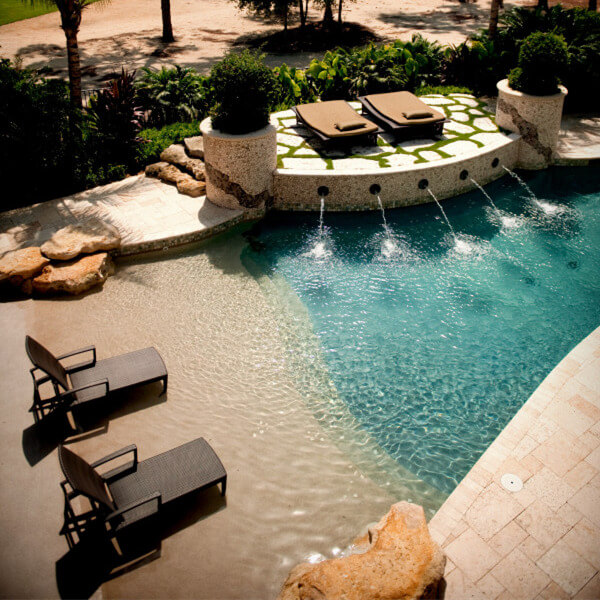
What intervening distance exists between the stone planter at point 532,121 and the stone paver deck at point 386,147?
426 millimetres

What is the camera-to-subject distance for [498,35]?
1705 centimetres

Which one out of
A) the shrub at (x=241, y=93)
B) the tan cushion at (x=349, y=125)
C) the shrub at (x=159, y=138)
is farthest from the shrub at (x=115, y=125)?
the tan cushion at (x=349, y=125)

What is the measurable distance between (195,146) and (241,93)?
8.64ft

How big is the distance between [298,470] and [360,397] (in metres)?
1.44

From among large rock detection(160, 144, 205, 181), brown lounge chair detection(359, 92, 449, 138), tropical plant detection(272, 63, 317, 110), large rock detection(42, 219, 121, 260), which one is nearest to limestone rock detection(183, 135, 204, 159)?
large rock detection(160, 144, 205, 181)

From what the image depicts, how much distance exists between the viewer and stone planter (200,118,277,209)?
1071 cm

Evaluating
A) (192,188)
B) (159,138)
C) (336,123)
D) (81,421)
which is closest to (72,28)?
(159,138)

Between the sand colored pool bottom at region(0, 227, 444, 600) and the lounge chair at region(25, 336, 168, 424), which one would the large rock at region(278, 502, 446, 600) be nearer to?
the sand colored pool bottom at region(0, 227, 444, 600)

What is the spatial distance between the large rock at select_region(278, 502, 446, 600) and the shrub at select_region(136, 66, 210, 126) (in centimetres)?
1200

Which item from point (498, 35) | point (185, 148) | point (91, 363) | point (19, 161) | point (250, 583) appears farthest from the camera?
point (498, 35)

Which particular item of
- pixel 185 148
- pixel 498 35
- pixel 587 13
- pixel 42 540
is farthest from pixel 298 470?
pixel 587 13

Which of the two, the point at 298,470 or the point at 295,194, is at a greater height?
the point at 295,194

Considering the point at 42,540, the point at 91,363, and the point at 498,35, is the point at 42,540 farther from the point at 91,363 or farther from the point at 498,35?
the point at 498,35

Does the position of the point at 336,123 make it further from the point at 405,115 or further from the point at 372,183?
the point at 372,183
